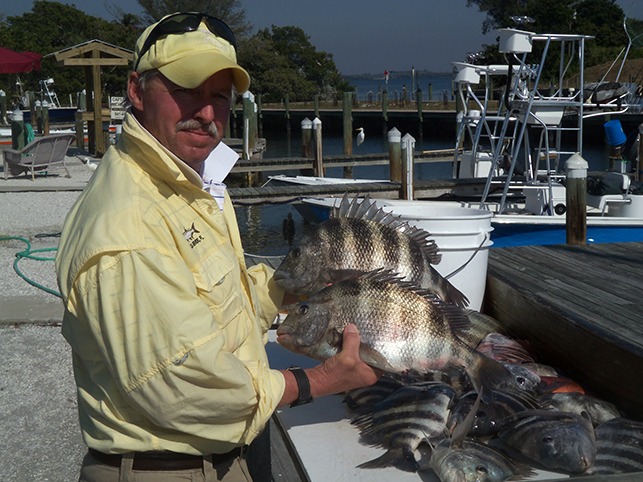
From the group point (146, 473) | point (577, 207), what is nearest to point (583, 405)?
point (146, 473)

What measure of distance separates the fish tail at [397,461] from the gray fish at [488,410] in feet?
0.80

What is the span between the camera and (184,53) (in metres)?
1.93

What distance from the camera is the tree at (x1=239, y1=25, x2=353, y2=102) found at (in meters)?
58.9

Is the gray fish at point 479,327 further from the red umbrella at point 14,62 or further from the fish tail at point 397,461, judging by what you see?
the red umbrella at point 14,62

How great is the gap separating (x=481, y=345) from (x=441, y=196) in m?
9.84

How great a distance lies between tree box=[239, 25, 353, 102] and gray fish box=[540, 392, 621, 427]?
5231 centimetres

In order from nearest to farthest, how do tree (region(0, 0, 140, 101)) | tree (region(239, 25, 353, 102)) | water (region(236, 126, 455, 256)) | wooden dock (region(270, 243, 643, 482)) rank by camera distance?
1. wooden dock (region(270, 243, 643, 482))
2. water (region(236, 126, 455, 256))
3. tree (region(0, 0, 140, 101))
4. tree (region(239, 25, 353, 102))

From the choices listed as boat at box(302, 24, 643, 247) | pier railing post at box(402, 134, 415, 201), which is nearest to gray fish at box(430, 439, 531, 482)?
boat at box(302, 24, 643, 247)

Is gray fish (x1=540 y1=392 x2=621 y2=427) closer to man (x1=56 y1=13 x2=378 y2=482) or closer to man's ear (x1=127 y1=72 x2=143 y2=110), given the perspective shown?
man (x1=56 y1=13 x2=378 y2=482)

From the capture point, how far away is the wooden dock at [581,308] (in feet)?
11.7

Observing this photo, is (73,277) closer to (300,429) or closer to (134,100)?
(134,100)

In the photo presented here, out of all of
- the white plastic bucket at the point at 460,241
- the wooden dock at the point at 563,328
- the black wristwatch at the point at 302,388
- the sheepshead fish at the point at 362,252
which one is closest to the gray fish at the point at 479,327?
the wooden dock at the point at 563,328

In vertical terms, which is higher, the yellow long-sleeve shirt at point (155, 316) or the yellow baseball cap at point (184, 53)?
the yellow baseball cap at point (184, 53)

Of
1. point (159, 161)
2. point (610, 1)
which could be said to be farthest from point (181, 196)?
point (610, 1)
